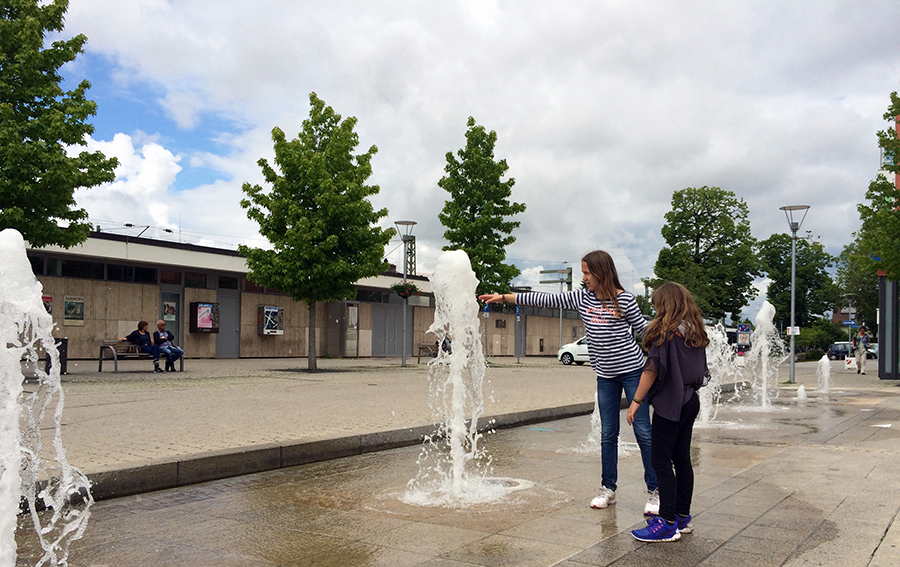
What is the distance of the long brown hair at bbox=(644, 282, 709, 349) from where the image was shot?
15.0 ft

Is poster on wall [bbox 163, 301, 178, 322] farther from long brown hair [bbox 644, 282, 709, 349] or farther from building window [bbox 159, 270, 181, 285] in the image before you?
long brown hair [bbox 644, 282, 709, 349]

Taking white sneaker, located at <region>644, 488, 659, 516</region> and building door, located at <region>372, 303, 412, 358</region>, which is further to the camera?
building door, located at <region>372, 303, 412, 358</region>

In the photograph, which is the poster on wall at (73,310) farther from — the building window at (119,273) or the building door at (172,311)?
the building door at (172,311)

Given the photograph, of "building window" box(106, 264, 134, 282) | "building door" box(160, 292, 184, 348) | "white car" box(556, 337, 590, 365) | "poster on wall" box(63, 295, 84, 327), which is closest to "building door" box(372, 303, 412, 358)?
"white car" box(556, 337, 590, 365)

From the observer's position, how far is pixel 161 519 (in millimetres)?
5066

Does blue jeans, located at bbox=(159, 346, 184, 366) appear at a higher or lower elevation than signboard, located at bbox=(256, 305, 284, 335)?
lower

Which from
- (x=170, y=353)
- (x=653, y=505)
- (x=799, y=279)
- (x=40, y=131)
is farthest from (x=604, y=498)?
(x=799, y=279)

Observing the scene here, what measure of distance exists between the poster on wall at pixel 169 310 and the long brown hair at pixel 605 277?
24434 millimetres

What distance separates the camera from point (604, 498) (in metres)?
5.35

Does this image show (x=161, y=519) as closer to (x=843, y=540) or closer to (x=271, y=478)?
(x=271, y=478)

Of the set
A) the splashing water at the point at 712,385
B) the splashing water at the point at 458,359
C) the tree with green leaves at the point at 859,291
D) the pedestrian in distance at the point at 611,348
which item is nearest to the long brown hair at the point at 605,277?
the pedestrian in distance at the point at 611,348

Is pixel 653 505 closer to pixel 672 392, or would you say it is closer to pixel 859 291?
pixel 672 392

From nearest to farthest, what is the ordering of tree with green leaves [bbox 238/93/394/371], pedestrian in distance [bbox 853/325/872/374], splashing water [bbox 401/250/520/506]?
splashing water [bbox 401/250/520/506], tree with green leaves [bbox 238/93/394/371], pedestrian in distance [bbox 853/325/872/374]

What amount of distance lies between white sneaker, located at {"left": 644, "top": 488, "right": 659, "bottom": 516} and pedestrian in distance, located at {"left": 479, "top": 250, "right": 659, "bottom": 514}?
0.10 m
